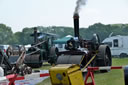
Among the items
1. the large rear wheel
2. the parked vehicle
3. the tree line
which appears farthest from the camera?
the tree line

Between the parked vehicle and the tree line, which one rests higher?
the parked vehicle

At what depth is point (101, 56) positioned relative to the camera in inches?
417

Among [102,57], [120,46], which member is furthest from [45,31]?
[102,57]

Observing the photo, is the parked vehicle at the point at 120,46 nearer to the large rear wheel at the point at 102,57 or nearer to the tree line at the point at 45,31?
the large rear wheel at the point at 102,57

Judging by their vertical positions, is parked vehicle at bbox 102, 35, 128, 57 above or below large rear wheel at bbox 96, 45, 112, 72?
below

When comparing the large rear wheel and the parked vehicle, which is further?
the parked vehicle

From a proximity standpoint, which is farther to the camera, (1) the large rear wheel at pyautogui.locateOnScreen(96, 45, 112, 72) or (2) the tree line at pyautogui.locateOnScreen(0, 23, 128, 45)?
(2) the tree line at pyautogui.locateOnScreen(0, 23, 128, 45)

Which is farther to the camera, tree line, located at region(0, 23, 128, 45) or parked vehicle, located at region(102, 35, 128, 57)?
tree line, located at region(0, 23, 128, 45)

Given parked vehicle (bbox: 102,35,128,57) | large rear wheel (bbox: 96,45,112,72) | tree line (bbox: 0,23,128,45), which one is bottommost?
tree line (bbox: 0,23,128,45)

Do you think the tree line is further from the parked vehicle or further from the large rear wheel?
the large rear wheel

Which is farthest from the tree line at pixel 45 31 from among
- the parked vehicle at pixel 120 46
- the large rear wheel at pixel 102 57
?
the large rear wheel at pixel 102 57

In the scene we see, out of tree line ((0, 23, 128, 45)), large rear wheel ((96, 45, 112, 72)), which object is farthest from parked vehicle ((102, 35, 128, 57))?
tree line ((0, 23, 128, 45))

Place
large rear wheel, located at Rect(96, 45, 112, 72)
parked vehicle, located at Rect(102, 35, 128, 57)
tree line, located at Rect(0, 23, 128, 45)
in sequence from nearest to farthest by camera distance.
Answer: large rear wheel, located at Rect(96, 45, 112, 72) < parked vehicle, located at Rect(102, 35, 128, 57) < tree line, located at Rect(0, 23, 128, 45)

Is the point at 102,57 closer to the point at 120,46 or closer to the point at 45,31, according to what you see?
the point at 120,46
